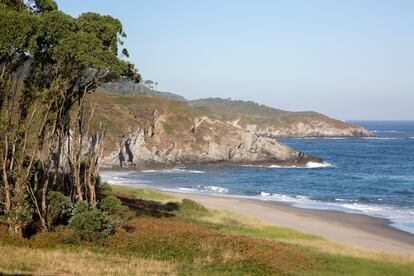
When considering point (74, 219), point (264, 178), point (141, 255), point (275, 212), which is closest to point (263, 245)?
point (141, 255)

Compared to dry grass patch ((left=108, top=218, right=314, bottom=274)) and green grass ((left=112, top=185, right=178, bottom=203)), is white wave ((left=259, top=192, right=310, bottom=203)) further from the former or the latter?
dry grass patch ((left=108, top=218, right=314, bottom=274))

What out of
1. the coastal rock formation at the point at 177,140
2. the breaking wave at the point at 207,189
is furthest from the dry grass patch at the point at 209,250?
the coastal rock formation at the point at 177,140

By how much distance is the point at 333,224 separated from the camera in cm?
5047

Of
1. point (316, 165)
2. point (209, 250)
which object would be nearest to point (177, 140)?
point (316, 165)

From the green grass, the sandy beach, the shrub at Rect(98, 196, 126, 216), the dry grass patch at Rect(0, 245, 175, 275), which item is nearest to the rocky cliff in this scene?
the green grass

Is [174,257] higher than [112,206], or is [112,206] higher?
Answer: [112,206]

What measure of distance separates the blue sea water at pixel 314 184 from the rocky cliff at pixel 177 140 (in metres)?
8.38

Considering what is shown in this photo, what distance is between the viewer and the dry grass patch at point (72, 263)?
782 inches

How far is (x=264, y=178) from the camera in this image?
92.1 metres

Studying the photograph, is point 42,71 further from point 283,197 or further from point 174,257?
point 283,197

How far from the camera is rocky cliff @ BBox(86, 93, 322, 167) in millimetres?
112188

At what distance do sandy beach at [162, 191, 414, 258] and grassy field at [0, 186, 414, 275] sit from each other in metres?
8.73

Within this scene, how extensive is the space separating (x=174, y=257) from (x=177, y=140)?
3717 inches

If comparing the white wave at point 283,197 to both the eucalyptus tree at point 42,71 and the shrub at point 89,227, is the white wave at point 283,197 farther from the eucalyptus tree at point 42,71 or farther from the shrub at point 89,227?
the shrub at point 89,227
